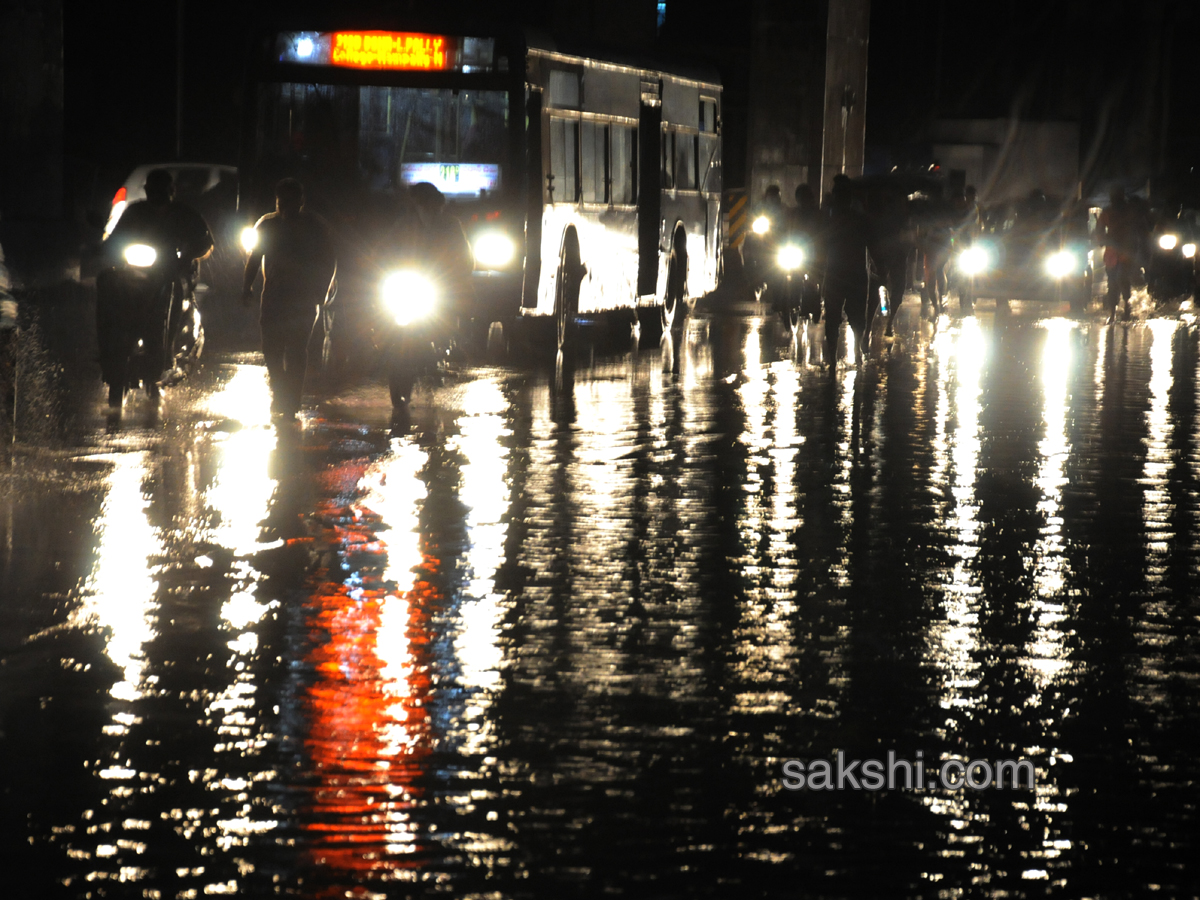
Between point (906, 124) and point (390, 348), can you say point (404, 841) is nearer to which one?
point (390, 348)

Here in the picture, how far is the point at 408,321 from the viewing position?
45.1 ft

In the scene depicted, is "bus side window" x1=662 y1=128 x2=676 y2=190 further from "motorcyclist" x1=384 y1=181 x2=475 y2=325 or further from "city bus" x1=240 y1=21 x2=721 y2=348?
"motorcyclist" x1=384 y1=181 x2=475 y2=325

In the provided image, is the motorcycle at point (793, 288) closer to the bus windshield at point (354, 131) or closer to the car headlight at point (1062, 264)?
the bus windshield at point (354, 131)

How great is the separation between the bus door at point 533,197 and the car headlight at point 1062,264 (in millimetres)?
13425

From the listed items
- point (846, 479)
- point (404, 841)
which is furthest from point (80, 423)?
point (404, 841)

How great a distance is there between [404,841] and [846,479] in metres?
6.71

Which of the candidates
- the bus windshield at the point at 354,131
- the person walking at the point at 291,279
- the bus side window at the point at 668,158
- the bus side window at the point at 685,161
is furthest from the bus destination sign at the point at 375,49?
the bus side window at the point at 685,161

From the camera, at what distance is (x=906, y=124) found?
59.2m

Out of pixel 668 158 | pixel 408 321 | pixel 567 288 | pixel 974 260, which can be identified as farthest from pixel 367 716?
pixel 974 260

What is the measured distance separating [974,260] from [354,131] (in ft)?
48.1

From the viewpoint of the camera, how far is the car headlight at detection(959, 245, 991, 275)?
29.5 meters

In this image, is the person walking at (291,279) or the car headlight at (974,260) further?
the car headlight at (974,260)

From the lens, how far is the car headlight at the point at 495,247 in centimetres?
1817

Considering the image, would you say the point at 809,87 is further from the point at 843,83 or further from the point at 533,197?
the point at 533,197
